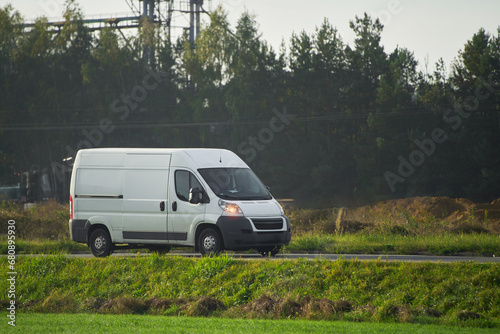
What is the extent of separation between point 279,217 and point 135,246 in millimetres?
3833

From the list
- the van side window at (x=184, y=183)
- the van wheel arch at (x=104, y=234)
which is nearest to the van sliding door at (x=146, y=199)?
the van side window at (x=184, y=183)

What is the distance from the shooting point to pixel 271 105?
64.6m

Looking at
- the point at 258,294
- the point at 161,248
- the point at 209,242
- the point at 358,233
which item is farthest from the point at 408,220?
the point at 258,294

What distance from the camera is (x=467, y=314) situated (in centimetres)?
1142

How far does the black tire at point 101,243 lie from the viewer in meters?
18.1

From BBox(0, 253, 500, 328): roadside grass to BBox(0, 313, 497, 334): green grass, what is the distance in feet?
1.96

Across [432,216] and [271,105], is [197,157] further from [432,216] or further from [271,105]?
[271,105]

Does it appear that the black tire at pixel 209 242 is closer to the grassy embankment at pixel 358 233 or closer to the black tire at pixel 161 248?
the black tire at pixel 161 248

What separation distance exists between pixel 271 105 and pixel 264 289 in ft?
169

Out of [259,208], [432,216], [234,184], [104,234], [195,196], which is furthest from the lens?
[432,216]

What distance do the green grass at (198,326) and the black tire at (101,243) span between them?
522 cm

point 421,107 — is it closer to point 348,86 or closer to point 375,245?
point 348,86

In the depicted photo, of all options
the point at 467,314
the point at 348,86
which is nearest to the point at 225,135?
the point at 348,86

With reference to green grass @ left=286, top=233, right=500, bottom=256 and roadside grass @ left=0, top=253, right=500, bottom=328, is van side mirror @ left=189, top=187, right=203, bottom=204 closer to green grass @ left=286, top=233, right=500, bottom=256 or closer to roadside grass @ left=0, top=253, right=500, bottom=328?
roadside grass @ left=0, top=253, right=500, bottom=328
